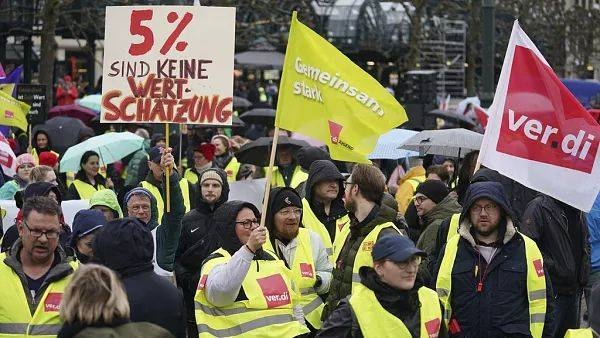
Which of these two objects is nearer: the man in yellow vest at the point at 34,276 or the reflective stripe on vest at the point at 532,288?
the man in yellow vest at the point at 34,276

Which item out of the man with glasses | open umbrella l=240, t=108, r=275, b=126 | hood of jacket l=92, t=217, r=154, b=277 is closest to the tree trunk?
open umbrella l=240, t=108, r=275, b=126

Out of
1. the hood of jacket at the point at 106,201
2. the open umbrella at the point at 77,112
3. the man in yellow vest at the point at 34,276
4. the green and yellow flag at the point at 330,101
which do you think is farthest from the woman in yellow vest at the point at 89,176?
the open umbrella at the point at 77,112

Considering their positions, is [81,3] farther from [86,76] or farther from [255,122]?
[86,76]

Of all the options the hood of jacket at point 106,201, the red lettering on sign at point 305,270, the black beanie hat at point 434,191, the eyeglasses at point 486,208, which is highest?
the eyeglasses at point 486,208

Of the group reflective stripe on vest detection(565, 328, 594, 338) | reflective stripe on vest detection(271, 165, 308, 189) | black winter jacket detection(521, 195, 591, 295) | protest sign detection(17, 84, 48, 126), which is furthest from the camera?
protest sign detection(17, 84, 48, 126)

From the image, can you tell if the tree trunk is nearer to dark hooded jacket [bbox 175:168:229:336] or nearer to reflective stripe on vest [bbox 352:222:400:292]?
dark hooded jacket [bbox 175:168:229:336]

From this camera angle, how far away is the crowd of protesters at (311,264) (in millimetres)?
6633

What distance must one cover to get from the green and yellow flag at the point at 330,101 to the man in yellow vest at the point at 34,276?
1599 mm

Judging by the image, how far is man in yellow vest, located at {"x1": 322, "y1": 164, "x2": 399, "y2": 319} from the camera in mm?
8195

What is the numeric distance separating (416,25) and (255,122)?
43.6 ft

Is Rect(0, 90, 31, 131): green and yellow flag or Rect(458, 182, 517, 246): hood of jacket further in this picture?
Rect(0, 90, 31, 131): green and yellow flag

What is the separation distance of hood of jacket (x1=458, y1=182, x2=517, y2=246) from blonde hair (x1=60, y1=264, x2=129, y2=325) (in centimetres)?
281

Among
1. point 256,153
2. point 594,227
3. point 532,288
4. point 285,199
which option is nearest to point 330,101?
point 285,199

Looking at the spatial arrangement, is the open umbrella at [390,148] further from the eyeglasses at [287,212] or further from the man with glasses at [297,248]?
the eyeglasses at [287,212]
